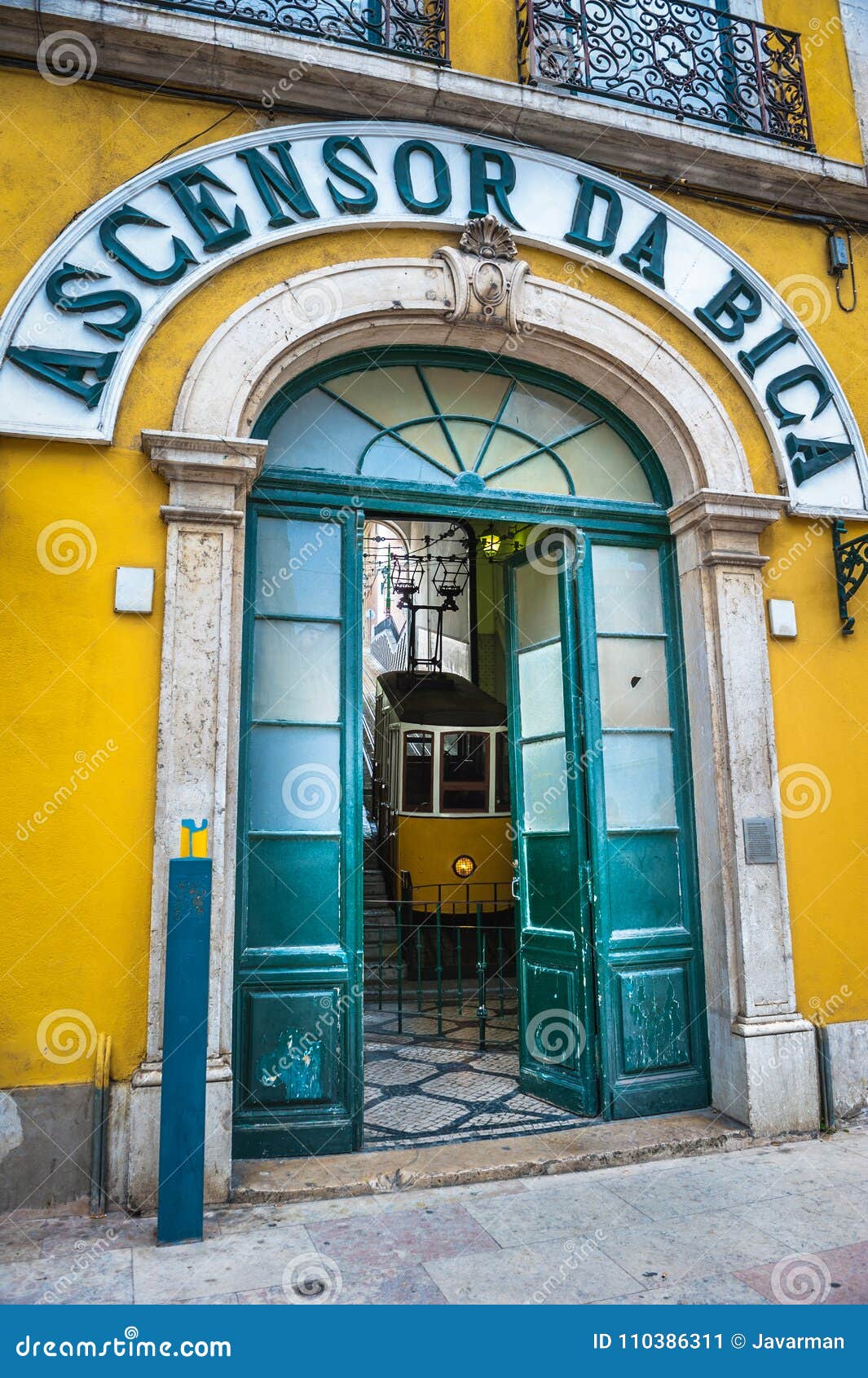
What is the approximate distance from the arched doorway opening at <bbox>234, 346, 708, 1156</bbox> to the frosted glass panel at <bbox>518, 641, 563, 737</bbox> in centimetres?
2

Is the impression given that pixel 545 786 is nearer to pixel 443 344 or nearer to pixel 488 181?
pixel 443 344

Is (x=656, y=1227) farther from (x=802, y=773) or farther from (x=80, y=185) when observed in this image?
(x=80, y=185)

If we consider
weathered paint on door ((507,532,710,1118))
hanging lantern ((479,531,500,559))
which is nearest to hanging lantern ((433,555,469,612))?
hanging lantern ((479,531,500,559))

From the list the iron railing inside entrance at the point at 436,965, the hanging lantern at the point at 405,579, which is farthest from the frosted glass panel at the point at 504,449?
the hanging lantern at the point at 405,579

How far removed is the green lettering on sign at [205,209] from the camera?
4.61m

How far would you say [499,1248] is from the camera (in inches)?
136

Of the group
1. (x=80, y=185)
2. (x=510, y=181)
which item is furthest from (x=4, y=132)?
(x=510, y=181)

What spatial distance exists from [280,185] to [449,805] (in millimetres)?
7263

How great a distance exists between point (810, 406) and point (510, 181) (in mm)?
2263

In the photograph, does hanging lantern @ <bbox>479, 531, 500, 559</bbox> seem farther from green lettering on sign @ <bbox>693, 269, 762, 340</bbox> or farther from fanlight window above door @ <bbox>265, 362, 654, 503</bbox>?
green lettering on sign @ <bbox>693, 269, 762, 340</bbox>

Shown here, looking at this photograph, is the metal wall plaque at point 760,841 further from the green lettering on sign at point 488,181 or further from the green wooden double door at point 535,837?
the green lettering on sign at point 488,181

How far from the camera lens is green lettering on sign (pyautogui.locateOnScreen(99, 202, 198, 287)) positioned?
14.6ft

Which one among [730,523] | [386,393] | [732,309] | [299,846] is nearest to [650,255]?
[732,309]

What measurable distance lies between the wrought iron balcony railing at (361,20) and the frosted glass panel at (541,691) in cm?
344
